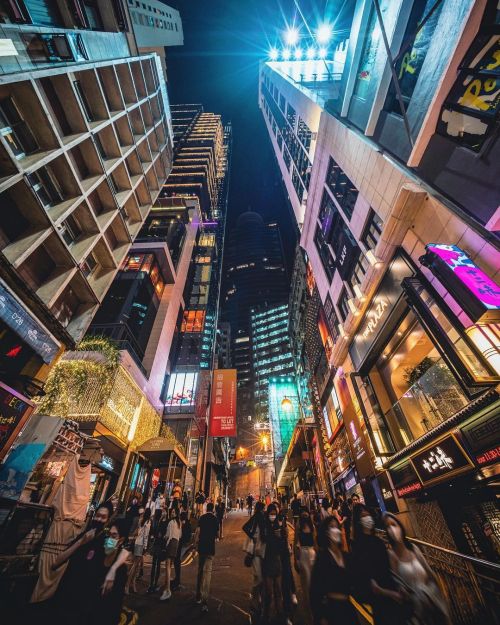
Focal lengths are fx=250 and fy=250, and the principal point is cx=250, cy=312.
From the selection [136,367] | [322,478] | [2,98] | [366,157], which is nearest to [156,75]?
[2,98]

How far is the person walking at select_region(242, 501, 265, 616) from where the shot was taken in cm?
483

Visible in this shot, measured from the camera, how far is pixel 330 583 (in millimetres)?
3590

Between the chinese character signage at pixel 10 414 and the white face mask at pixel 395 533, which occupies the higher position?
the chinese character signage at pixel 10 414

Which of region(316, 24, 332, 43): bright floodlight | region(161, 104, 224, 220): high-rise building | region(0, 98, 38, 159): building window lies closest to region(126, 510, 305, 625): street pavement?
region(0, 98, 38, 159): building window

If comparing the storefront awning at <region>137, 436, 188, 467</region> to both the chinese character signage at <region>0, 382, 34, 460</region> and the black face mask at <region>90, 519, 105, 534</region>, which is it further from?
the black face mask at <region>90, 519, 105, 534</region>

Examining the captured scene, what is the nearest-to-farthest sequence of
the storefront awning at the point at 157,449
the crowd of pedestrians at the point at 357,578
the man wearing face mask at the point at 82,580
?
the crowd of pedestrians at the point at 357,578 < the man wearing face mask at the point at 82,580 < the storefront awning at the point at 157,449

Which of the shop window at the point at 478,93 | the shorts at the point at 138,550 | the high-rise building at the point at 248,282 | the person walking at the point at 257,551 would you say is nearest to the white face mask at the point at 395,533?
the person walking at the point at 257,551

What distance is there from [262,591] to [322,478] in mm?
17422

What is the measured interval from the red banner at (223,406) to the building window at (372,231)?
17150mm

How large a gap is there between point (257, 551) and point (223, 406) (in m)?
18.9

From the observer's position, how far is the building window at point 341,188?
47.6 feet

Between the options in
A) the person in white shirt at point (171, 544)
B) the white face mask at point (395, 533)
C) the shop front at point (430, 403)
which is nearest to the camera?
the white face mask at point (395, 533)

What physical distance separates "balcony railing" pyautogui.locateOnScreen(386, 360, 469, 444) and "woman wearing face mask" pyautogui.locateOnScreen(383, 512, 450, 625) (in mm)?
4529

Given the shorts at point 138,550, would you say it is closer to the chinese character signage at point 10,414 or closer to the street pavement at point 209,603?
the street pavement at point 209,603
